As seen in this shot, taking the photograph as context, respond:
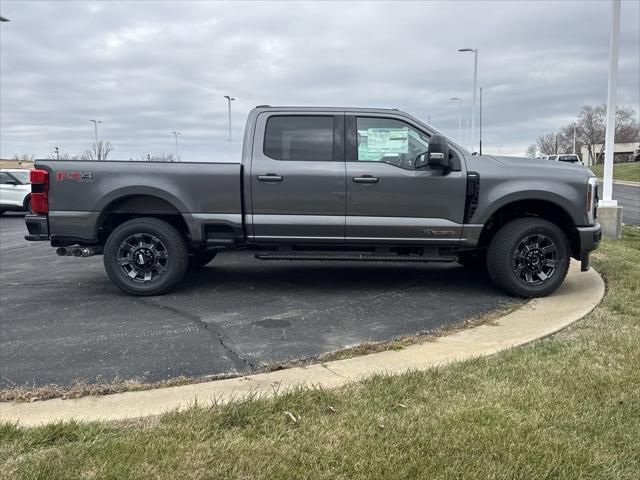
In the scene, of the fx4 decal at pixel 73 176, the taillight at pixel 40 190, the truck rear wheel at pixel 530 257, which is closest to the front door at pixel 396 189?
the truck rear wheel at pixel 530 257

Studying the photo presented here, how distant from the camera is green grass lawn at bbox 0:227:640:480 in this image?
8.29ft

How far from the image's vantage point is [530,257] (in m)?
5.82

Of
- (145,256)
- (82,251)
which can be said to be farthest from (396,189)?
(82,251)

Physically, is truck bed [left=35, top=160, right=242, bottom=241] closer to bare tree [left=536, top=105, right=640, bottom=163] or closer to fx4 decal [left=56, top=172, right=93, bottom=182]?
fx4 decal [left=56, top=172, right=93, bottom=182]

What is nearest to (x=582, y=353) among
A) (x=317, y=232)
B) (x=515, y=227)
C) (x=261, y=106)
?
(x=515, y=227)

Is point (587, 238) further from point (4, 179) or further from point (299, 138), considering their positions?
point (4, 179)

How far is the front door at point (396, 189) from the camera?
5.78 m

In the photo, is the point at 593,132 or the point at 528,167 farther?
the point at 593,132

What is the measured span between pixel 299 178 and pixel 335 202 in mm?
463

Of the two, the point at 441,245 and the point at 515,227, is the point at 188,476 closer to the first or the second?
the point at 441,245

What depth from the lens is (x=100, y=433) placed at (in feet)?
9.52

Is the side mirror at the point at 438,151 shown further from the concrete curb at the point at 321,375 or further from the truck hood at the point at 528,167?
the concrete curb at the point at 321,375

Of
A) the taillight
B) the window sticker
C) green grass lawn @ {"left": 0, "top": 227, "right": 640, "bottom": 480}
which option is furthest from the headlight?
the taillight

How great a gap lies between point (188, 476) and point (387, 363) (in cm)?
184
